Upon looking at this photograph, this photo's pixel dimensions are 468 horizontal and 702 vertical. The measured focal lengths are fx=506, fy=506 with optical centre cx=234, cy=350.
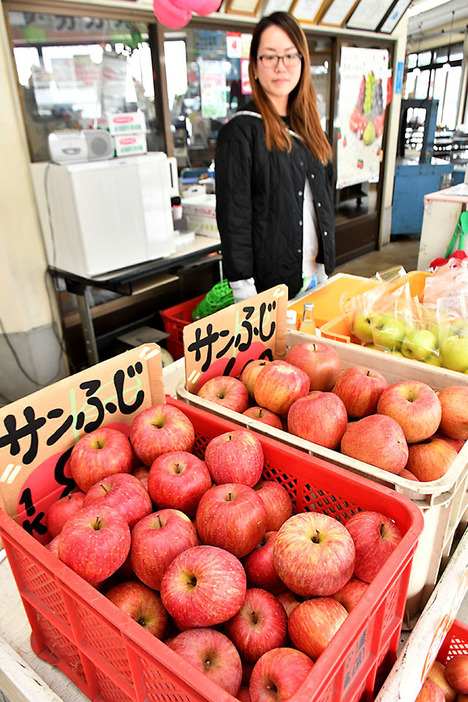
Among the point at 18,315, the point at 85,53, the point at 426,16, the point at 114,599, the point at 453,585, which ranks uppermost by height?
the point at 426,16

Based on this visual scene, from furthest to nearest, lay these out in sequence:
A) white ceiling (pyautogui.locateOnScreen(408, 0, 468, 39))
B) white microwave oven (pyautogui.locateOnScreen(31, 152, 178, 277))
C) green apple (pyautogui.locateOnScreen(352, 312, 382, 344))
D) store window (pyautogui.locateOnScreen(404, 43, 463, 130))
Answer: store window (pyautogui.locateOnScreen(404, 43, 463, 130))
white ceiling (pyautogui.locateOnScreen(408, 0, 468, 39))
white microwave oven (pyautogui.locateOnScreen(31, 152, 178, 277))
green apple (pyautogui.locateOnScreen(352, 312, 382, 344))

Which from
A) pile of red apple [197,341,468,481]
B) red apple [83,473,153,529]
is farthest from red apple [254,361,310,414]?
red apple [83,473,153,529]

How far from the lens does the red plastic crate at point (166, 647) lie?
0.54m

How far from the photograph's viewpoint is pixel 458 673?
0.96 meters

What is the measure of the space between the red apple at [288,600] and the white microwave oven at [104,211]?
6.71ft

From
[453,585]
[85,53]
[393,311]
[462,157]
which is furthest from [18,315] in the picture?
[462,157]

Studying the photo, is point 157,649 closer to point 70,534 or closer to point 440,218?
point 70,534

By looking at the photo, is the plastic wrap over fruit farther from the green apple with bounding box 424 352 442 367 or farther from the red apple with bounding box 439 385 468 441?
the red apple with bounding box 439 385 468 441

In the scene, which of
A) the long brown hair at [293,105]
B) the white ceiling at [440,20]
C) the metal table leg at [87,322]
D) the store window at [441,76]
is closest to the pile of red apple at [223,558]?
the long brown hair at [293,105]

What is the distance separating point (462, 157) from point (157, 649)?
8558 mm

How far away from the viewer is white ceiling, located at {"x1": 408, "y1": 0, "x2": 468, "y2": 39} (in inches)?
323

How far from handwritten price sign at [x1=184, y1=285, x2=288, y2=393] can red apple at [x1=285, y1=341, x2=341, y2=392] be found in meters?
0.12

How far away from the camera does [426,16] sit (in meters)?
8.81

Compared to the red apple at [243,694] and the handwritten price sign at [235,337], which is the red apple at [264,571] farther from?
the handwritten price sign at [235,337]
